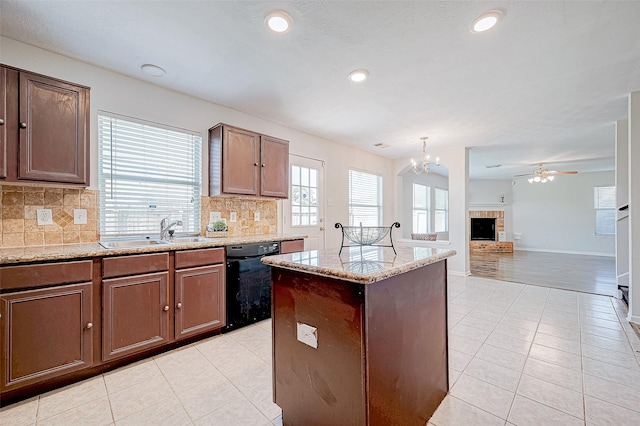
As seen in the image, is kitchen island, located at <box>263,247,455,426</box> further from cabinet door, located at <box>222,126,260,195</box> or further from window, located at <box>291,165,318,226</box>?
window, located at <box>291,165,318,226</box>

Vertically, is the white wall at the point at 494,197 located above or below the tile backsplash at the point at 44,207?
above

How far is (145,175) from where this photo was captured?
2.77 metres

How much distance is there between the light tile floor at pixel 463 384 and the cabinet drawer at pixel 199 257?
2.42 feet

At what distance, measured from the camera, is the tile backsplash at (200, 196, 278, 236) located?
3168 mm

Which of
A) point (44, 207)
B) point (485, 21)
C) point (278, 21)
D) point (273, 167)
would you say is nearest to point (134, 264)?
point (44, 207)

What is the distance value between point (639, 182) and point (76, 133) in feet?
17.6

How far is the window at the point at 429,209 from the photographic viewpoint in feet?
25.3

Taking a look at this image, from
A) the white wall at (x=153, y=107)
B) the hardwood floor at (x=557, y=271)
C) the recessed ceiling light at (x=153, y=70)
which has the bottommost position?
the hardwood floor at (x=557, y=271)

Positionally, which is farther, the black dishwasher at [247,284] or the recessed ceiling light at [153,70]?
the black dishwasher at [247,284]

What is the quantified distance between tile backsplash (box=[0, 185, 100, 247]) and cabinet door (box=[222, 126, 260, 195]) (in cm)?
119

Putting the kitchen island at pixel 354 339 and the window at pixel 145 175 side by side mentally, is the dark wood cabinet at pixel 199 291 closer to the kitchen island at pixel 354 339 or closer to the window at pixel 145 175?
the window at pixel 145 175

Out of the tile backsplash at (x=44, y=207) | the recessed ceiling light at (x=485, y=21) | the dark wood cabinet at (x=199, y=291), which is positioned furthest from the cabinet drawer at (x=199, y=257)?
the recessed ceiling light at (x=485, y=21)

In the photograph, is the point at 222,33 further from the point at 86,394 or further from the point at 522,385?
the point at 522,385

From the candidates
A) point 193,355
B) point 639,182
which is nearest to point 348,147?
point 639,182
